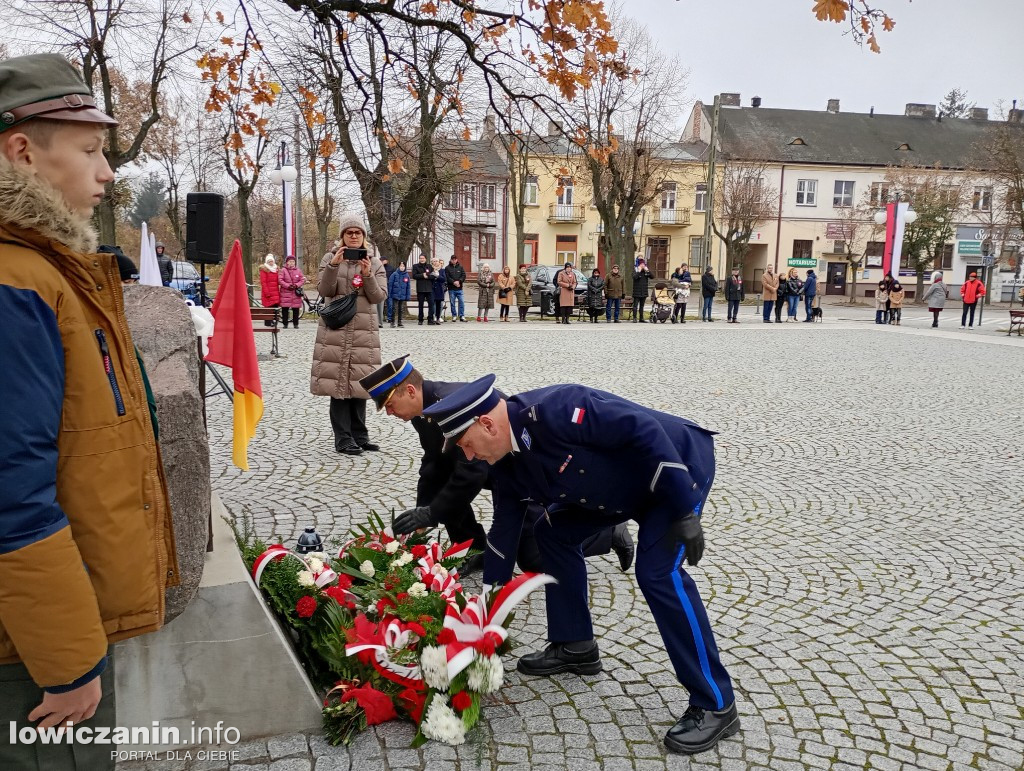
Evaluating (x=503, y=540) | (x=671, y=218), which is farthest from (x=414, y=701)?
(x=671, y=218)

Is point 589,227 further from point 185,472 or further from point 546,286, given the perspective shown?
point 185,472

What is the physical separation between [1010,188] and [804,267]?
17.6 meters

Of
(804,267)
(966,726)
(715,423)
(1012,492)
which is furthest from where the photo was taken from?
(804,267)

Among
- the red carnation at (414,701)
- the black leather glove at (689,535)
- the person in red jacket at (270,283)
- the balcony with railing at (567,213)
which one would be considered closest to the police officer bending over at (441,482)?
the black leather glove at (689,535)

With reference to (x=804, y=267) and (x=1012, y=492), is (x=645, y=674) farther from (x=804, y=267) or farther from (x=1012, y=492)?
(x=804, y=267)

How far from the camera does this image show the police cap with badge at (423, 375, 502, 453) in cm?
281

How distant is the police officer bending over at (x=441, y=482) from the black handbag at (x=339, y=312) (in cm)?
267

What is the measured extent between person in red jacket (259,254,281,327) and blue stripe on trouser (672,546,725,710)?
15.6 metres

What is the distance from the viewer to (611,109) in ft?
98.6

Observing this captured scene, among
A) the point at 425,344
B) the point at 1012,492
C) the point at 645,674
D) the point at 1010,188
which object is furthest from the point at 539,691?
the point at 1010,188

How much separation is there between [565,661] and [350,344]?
163 inches

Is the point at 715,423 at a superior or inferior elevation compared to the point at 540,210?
inferior

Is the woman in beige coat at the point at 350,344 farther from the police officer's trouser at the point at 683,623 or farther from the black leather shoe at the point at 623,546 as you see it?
the police officer's trouser at the point at 683,623

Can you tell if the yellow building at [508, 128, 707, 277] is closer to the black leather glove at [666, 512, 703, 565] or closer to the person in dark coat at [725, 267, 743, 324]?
the person in dark coat at [725, 267, 743, 324]
